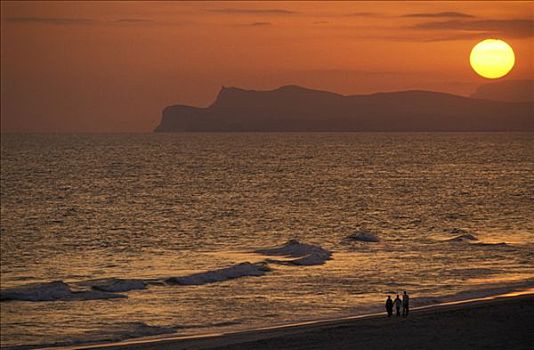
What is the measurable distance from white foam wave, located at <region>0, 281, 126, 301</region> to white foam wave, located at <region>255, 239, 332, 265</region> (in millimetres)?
14658

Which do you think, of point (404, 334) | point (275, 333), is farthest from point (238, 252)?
point (404, 334)

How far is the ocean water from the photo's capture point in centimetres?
3972

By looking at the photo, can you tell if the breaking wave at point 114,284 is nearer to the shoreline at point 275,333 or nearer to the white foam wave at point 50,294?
the white foam wave at point 50,294

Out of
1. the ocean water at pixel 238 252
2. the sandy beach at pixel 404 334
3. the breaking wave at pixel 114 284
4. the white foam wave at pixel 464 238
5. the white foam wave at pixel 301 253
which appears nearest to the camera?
the sandy beach at pixel 404 334

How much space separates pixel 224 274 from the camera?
1973 inches

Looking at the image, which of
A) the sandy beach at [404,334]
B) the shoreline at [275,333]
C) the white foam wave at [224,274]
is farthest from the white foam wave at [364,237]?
the sandy beach at [404,334]

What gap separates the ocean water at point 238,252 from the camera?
3972 cm

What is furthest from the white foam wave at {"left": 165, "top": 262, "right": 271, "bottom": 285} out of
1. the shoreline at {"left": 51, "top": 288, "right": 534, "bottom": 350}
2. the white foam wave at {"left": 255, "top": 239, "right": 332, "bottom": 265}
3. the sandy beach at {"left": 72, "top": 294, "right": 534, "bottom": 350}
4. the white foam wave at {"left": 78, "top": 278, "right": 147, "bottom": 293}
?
the sandy beach at {"left": 72, "top": 294, "right": 534, "bottom": 350}

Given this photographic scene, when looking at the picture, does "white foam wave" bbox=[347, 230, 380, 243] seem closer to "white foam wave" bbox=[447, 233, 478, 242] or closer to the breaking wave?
"white foam wave" bbox=[447, 233, 478, 242]

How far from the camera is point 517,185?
408ft

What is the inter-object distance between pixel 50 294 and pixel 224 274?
987 centimetres

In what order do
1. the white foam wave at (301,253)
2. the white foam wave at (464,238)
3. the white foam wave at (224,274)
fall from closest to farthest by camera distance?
1. the white foam wave at (224,274)
2. the white foam wave at (301,253)
3. the white foam wave at (464,238)

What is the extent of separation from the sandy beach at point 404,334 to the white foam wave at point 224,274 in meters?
13.7

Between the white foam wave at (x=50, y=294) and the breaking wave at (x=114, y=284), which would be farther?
the breaking wave at (x=114, y=284)
